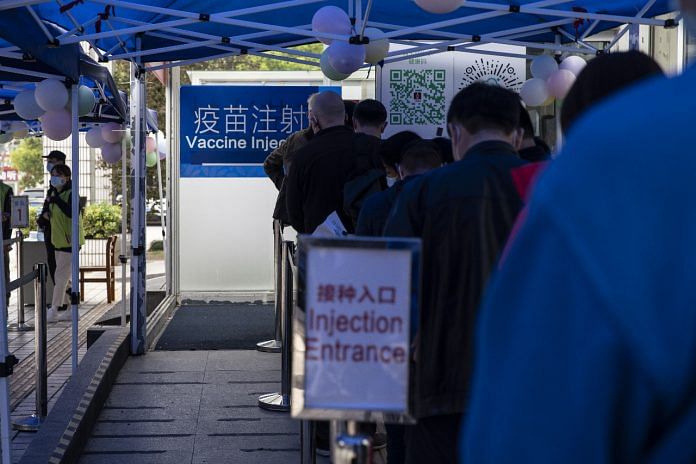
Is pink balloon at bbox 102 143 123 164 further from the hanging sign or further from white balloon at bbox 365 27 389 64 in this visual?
the hanging sign

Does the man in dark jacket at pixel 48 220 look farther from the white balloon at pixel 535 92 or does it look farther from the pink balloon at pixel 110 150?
the white balloon at pixel 535 92

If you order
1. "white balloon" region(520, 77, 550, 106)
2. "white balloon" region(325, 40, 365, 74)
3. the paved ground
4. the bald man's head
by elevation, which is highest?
"white balloon" region(325, 40, 365, 74)

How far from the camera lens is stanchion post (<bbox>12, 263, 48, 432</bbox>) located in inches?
266

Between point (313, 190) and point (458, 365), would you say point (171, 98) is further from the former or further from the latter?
point (458, 365)

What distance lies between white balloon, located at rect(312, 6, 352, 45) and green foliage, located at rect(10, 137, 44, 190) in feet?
203

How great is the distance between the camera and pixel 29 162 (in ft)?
222

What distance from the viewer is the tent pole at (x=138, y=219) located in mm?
8977

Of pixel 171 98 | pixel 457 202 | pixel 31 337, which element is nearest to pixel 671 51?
pixel 171 98

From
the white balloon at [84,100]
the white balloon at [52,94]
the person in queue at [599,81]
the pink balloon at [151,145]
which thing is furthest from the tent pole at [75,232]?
the person in queue at [599,81]

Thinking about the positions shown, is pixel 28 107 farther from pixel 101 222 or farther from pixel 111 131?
pixel 101 222

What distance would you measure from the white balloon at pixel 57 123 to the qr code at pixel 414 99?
2.68 metres

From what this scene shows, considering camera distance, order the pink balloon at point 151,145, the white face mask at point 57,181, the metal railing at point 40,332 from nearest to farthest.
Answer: the metal railing at point 40,332 < the white face mask at point 57,181 < the pink balloon at point 151,145

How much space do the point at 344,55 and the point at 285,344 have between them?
212cm

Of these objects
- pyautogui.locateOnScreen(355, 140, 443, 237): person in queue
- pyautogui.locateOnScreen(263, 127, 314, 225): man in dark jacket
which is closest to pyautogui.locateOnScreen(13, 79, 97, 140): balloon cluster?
pyautogui.locateOnScreen(263, 127, 314, 225): man in dark jacket
